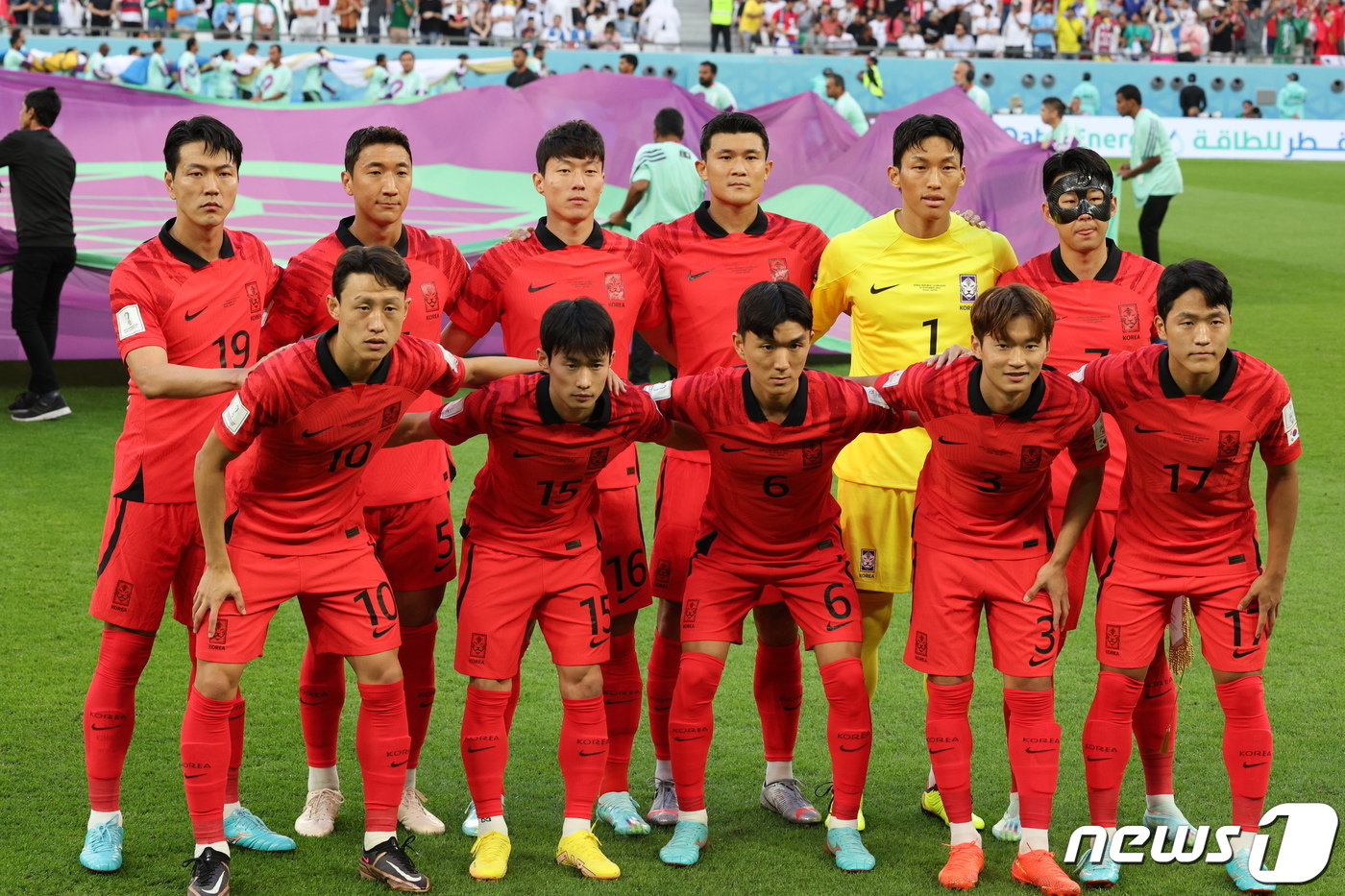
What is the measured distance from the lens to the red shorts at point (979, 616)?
4438 millimetres

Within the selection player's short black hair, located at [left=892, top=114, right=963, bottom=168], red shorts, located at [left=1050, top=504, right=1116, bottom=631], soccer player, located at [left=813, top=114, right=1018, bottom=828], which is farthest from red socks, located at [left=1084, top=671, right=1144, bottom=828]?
player's short black hair, located at [left=892, top=114, right=963, bottom=168]

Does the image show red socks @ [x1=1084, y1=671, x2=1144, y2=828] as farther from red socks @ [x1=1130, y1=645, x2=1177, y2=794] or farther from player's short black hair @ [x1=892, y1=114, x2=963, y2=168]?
player's short black hair @ [x1=892, y1=114, x2=963, y2=168]

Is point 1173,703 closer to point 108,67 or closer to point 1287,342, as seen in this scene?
point 1287,342

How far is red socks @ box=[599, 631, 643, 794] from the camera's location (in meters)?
4.95

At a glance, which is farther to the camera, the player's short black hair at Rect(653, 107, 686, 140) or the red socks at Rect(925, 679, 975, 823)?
the player's short black hair at Rect(653, 107, 686, 140)

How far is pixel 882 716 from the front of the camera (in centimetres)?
586

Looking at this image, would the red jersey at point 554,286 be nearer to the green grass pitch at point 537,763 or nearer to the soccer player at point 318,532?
the soccer player at point 318,532

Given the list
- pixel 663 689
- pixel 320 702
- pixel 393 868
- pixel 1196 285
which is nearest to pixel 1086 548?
pixel 1196 285

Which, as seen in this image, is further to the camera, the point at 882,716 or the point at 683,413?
the point at 882,716

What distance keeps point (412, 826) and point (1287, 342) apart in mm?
10879

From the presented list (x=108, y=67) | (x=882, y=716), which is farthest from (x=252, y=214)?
(x=108, y=67)

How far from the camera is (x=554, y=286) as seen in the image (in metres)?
4.93

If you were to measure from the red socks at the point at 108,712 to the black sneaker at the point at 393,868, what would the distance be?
89 centimetres

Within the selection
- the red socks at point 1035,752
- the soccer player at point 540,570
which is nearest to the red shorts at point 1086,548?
the red socks at point 1035,752
